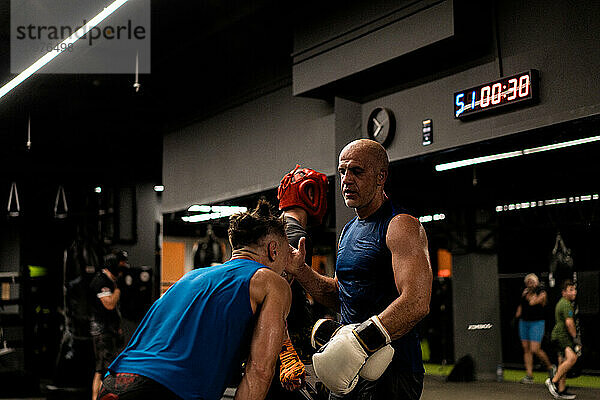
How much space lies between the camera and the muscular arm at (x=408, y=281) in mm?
2299

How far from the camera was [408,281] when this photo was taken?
2320 mm

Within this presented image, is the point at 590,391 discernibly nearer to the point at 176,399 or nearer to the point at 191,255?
the point at 191,255

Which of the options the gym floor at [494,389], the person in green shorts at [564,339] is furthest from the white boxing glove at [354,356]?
the person in green shorts at [564,339]

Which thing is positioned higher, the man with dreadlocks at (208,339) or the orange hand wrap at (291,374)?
the man with dreadlocks at (208,339)

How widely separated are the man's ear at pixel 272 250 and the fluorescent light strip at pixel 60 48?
3501 mm

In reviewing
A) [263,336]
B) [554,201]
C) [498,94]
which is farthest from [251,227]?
[554,201]

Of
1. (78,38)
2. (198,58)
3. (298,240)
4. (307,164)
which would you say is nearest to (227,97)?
(198,58)

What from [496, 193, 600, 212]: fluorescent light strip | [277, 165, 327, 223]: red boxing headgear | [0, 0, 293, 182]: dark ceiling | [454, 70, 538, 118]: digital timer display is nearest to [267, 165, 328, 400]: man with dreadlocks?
[277, 165, 327, 223]: red boxing headgear

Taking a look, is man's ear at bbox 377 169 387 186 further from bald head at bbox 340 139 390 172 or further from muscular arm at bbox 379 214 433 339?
muscular arm at bbox 379 214 433 339

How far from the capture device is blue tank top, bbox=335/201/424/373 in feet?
8.24

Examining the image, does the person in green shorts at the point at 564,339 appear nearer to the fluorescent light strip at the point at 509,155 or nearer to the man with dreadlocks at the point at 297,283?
the fluorescent light strip at the point at 509,155

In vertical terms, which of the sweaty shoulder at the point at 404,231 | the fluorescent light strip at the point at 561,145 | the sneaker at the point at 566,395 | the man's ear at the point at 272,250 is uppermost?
the fluorescent light strip at the point at 561,145

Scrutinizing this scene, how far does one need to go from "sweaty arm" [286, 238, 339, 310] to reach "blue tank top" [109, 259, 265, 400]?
0.65 meters

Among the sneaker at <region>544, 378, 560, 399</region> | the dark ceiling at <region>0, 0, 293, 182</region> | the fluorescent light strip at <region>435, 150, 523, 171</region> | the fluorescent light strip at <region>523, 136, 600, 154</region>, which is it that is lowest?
the sneaker at <region>544, 378, 560, 399</region>
